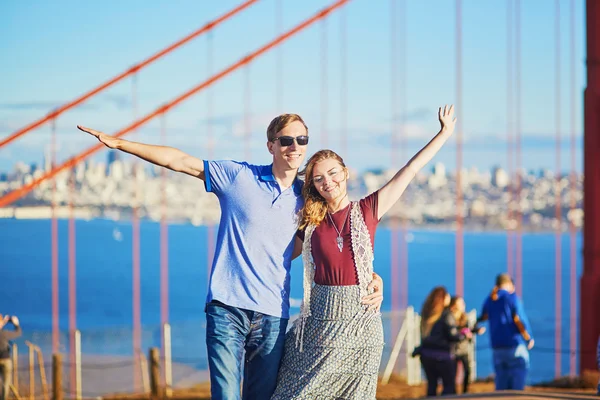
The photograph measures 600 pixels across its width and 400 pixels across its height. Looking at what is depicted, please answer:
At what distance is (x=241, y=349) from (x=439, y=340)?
421 cm

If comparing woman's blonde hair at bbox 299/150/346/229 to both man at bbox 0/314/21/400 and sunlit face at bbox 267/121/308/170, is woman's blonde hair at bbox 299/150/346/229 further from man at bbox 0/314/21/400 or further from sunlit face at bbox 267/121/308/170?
man at bbox 0/314/21/400

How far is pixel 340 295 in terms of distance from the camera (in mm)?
3629

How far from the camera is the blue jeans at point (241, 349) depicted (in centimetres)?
352

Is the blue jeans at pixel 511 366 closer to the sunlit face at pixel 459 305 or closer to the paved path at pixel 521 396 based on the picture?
the sunlit face at pixel 459 305

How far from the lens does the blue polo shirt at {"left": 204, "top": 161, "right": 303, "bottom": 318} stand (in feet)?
11.6

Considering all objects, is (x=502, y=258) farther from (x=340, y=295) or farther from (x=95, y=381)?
(x=340, y=295)

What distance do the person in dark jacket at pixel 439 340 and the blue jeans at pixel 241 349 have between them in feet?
13.4

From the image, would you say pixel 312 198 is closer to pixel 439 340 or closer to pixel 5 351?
pixel 439 340

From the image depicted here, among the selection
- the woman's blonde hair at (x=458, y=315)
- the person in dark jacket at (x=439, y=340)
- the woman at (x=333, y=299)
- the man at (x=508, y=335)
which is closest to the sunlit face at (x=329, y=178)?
the woman at (x=333, y=299)

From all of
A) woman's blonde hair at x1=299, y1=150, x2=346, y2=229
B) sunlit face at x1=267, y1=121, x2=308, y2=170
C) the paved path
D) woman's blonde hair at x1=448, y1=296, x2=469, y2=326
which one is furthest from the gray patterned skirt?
woman's blonde hair at x1=448, y1=296, x2=469, y2=326

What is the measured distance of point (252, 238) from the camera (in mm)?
3572

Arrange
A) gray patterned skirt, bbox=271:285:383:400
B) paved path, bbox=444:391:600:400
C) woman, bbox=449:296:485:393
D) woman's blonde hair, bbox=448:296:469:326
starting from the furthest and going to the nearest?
woman's blonde hair, bbox=448:296:469:326 → woman, bbox=449:296:485:393 → paved path, bbox=444:391:600:400 → gray patterned skirt, bbox=271:285:383:400

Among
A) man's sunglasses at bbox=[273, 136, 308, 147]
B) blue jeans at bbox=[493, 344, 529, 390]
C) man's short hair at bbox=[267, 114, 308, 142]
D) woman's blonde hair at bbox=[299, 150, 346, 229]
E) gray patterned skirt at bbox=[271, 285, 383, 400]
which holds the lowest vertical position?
blue jeans at bbox=[493, 344, 529, 390]

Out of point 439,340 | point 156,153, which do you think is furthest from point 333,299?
point 439,340
